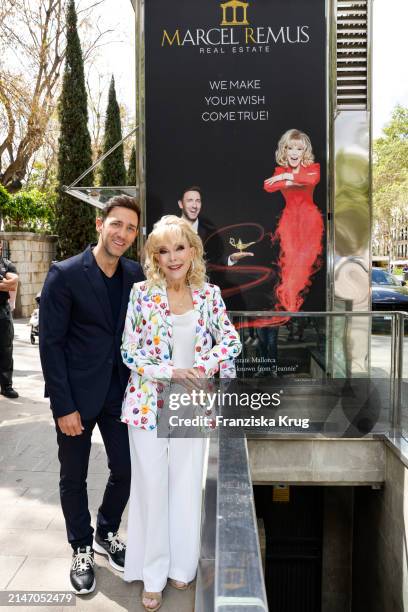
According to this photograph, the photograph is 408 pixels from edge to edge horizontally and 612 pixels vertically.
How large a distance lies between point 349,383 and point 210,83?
2.95 metres

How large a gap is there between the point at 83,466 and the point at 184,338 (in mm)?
792

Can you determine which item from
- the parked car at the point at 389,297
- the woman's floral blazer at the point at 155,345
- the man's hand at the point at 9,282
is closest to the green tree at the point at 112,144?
the parked car at the point at 389,297

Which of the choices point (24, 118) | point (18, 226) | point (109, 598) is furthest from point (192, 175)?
point (18, 226)

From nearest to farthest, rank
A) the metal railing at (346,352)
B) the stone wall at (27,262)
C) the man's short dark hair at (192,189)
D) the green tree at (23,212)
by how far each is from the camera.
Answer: the metal railing at (346,352) → the man's short dark hair at (192,189) → the stone wall at (27,262) → the green tree at (23,212)

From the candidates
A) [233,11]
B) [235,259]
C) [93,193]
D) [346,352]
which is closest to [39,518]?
[346,352]

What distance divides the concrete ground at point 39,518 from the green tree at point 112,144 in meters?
19.4

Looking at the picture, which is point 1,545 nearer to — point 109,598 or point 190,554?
point 109,598

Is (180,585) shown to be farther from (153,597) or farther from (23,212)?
(23,212)

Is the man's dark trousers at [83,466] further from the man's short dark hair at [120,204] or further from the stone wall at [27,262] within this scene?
the stone wall at [27,262]

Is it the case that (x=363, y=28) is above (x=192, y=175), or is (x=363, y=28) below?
above

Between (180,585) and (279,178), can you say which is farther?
(279,178)

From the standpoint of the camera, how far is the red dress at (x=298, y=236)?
18.1 feet

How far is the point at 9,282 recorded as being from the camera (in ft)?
20.4

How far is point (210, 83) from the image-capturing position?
553 cm
